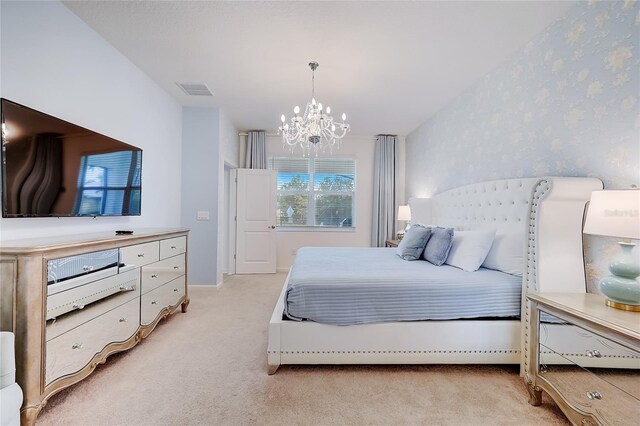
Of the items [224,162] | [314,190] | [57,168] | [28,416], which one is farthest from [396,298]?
[314,190]

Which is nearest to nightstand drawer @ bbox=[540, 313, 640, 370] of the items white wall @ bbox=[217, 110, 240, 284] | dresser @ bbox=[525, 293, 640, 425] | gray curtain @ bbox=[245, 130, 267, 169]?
dresser @ bbox=[525, 293, 640, 425]

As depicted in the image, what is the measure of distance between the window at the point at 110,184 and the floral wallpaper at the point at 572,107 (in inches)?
141

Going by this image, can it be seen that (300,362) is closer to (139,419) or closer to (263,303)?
(139,419)

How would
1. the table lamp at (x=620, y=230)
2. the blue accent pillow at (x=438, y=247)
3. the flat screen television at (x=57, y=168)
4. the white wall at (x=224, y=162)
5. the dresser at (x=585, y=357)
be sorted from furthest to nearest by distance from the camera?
the white wall at (x=224, y=162), the blue accent pillow at (x=438, y=247), the flat screen television at (x=57, y=168), the table lamp at (x=620, y=230), the dresser at (x=585, y=357)

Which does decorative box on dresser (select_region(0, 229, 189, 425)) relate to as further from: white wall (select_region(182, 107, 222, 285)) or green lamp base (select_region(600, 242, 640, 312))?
green lamp base (select_region(600, 242, 640, 312))

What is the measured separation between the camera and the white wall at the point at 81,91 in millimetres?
1803

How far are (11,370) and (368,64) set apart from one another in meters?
3.24

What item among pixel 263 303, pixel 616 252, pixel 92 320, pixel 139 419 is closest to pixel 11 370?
pixel 92 320

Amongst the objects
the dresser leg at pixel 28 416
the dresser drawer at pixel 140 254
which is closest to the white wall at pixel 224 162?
the dresser drawer at pixel 140 254

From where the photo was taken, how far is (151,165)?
3.40 metres

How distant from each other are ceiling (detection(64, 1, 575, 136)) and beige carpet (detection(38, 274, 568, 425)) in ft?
8.47

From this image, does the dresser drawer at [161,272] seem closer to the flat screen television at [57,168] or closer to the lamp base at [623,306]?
the flat screen television at [57,168]

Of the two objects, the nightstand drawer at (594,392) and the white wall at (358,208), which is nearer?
the nightstand drawer at (594,392)

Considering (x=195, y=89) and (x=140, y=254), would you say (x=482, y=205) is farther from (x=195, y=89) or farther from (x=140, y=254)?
(x=195, y=89)
